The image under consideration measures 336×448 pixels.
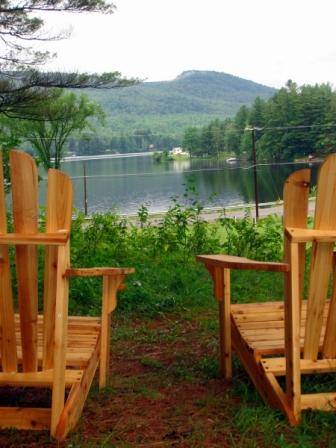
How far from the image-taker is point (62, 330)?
1950 mm

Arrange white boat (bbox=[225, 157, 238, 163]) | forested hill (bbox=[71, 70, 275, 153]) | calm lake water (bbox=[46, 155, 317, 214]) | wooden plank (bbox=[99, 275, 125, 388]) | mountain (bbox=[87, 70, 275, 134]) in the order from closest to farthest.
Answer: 1. wooden plank (bbox=[99, 275, 125, 388])
2. calm lake water (bbox=[46, 155, 317, 214])
3. white boat (bbox=[225, 157, 238, 163])
4. forested hill (bbox=[71, 70, 275, 153])
5. mountain (bbox=[87, 70, 275, 134])

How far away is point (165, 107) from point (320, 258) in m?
98.4

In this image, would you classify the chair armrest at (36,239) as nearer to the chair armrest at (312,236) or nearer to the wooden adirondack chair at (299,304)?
the wooden adirondack chair at (299,304)

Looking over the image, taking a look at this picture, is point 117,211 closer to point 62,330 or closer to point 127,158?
point 62,330

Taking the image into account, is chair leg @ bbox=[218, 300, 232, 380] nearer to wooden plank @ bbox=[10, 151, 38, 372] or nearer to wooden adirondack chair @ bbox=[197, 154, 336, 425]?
wooden adirondack chair @ bbox=[197, 154, 336, 425]

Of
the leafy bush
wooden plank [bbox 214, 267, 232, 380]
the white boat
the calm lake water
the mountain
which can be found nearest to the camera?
wooden plank [bbox 214, 267, 232, 380]

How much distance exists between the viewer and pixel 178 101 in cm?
10431

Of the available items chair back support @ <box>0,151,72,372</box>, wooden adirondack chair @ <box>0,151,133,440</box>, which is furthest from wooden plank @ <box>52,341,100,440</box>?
chair back support @ <box>0,151,72,372</box>

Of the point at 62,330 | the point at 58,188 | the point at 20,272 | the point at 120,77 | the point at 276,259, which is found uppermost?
the point at 120,77

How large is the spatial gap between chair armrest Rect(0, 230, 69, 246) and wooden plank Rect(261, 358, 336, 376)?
1.01 meters

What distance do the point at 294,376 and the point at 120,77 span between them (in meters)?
7.68

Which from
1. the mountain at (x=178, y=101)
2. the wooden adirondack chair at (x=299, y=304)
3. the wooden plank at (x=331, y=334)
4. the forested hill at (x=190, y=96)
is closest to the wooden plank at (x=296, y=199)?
the wooden adirondack chair at (x=299, y=304)

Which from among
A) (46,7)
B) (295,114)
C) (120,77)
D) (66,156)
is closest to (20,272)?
(46,7)

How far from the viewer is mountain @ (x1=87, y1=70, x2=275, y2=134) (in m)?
78.2
